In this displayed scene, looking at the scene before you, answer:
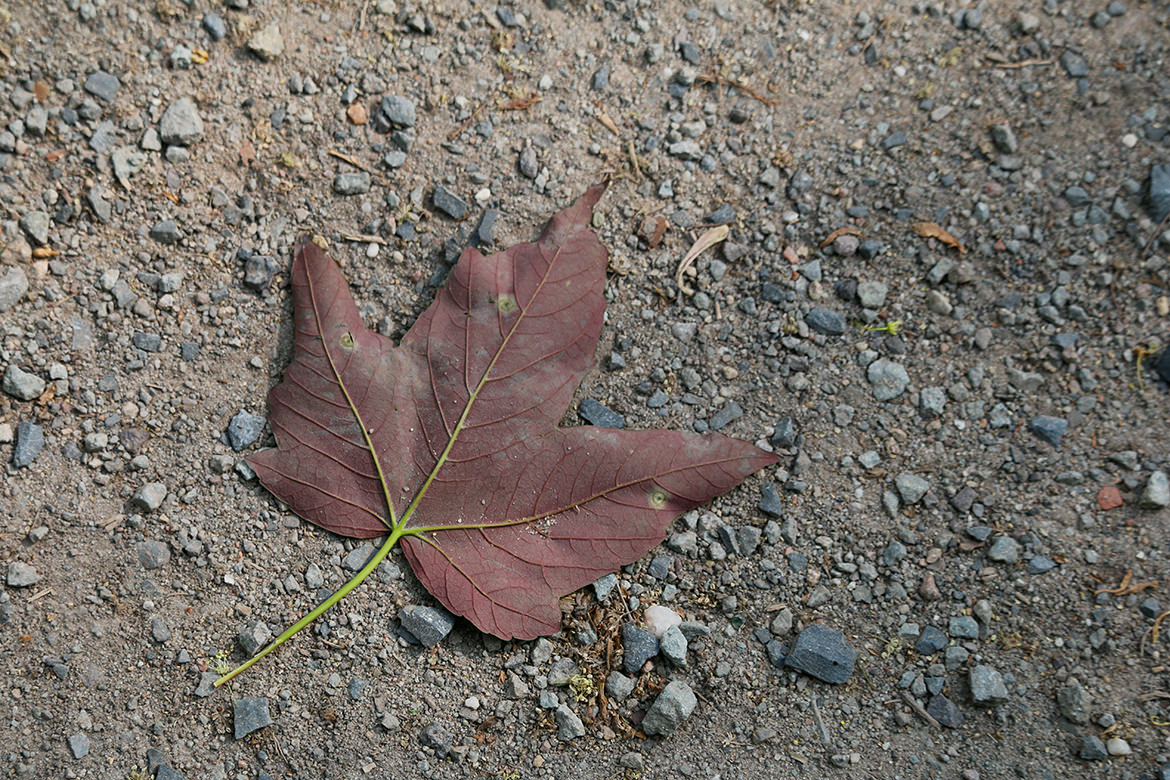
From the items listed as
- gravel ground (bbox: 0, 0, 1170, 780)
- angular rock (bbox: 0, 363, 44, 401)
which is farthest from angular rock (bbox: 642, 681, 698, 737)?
angular rock (bbox: 0, 363, 44, 401)

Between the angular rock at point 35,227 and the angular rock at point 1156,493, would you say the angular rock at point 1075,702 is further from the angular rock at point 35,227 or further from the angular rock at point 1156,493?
the angular rock at point 35,227

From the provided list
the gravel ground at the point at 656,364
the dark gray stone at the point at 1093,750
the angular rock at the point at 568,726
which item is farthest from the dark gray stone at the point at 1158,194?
the angular rock at the point at 568,726

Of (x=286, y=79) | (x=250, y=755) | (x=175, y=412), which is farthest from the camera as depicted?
(x=286, y=79)

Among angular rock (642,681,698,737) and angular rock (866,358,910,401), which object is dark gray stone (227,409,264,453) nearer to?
angular rock (642,681,698,737)

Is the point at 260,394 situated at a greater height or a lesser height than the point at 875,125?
lesser

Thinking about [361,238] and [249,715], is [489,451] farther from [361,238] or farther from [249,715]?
[249,715]

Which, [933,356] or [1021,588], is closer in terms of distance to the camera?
[1021,588]

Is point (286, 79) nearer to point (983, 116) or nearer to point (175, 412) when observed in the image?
point (175, 412)

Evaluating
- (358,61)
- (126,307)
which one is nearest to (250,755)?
(126,307)
